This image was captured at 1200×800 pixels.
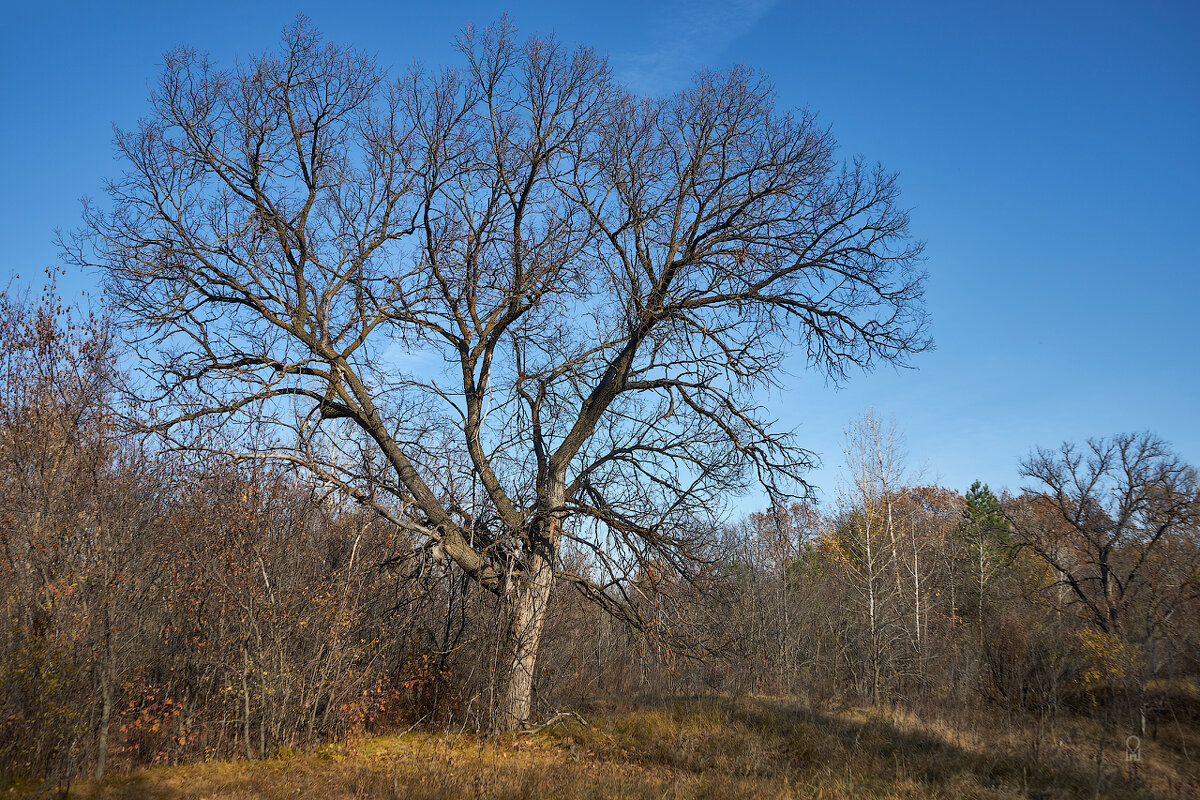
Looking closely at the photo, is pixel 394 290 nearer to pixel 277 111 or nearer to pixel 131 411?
pixel 277 111

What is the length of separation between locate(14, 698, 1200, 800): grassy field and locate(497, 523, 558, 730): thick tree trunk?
1.49 feet

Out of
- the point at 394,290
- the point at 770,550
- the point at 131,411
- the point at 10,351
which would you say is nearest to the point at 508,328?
the point at 394,290

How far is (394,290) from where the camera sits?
461 inches

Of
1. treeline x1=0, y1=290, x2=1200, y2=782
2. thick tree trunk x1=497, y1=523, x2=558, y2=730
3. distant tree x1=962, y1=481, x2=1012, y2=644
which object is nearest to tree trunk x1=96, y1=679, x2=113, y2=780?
treeline x1=0, y1=290, x2=1200, y2=782

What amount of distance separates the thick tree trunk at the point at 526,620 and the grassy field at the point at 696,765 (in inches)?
17.9

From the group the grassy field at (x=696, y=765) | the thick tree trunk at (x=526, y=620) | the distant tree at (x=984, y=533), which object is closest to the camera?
the grassy field at (x=696, y=765)

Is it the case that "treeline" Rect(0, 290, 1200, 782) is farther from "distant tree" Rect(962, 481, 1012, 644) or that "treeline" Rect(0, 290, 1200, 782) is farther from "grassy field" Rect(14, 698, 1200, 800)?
"distant tree" Rect(962, 481, 1012, 644)

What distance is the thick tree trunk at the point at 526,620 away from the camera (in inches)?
403

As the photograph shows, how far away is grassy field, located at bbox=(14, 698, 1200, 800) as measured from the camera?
24.8 feet

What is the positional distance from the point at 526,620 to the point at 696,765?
135 inches

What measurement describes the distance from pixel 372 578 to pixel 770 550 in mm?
18246

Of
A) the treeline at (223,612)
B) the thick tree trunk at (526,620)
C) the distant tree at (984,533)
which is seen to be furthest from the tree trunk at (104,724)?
the distant tree at (984,533)

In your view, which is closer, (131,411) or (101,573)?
(101,573)

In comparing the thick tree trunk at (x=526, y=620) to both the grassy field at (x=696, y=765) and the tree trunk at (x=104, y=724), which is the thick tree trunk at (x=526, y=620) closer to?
the grassy field at (x=696, y=765)
